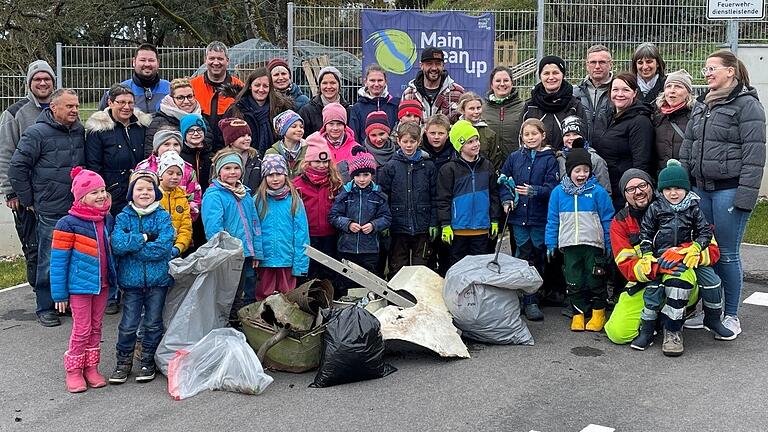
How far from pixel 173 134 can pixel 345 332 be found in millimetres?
2175

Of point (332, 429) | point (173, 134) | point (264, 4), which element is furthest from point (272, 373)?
point (264, 4)

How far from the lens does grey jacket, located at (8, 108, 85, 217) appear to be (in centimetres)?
673

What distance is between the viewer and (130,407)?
512cm

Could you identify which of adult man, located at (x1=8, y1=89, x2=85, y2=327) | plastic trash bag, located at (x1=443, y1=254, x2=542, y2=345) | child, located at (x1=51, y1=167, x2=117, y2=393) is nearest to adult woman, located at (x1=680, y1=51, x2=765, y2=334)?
plastic trash bag, located at (x1=443, y1=254, x2=542, y2=345)

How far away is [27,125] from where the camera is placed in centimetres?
727

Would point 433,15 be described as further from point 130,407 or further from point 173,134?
point 130,407

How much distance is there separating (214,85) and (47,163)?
1645 mm

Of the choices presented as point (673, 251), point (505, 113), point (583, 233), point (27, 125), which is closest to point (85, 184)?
point (27, 125)

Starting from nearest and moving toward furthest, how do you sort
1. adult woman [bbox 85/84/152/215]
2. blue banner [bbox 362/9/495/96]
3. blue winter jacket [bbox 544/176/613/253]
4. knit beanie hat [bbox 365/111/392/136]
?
blue winter jacket [bbox 544/176/613/253] → adult woman [bbox 85/84/152/215] → knit beanie hat [bbox 365/111/392/136] → blue banner [bbox 362/9/495/96]

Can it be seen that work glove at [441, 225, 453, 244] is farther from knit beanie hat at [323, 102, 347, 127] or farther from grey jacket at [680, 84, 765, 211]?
grey jacket at [680, 84, 765, 211]

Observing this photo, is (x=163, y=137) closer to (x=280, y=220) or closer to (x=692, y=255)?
(x=280, y=220)

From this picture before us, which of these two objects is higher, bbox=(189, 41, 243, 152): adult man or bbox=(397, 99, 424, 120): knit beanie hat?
bbox=(189, 41, 243, 152): adult man

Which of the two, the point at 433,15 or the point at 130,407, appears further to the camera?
the point at 433,15

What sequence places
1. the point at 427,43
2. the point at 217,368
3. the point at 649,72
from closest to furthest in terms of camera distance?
the point at 217,368
the point at 649,72
the point at 427,43
